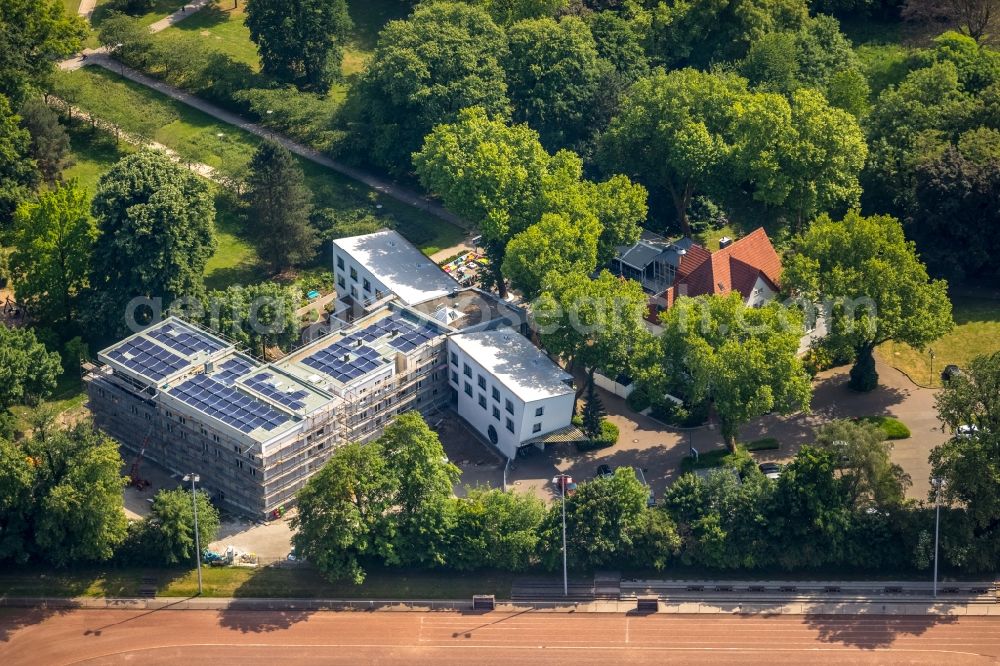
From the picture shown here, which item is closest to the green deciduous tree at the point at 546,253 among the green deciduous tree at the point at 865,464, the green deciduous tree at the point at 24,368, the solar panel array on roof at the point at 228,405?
the solar panel array on roof at the point at 228,405

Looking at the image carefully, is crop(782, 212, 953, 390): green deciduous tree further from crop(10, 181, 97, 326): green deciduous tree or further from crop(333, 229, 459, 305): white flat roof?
crop(10, 181, 97, 326): green deciduous tree

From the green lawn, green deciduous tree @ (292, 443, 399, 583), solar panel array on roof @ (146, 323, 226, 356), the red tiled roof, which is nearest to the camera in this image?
green deciduous tree @ (292, 443, 399, 583)

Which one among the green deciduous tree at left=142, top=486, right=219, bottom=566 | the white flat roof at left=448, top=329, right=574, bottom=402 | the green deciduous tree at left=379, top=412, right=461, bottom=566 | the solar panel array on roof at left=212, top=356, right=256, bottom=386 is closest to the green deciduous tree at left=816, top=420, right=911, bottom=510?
the white flat roof at left=448, top=329, right=574, bottom=402

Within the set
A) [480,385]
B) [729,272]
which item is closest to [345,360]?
[480,385]

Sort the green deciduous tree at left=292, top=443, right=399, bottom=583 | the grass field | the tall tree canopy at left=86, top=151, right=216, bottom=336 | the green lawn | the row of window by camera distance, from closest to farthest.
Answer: the green deciduous tree at left=292, top=443, right=399, bottom=583
the green lawn
the row of window
the tall tree canopy at left=86, top=151, right=216, bottom=336
the grass field

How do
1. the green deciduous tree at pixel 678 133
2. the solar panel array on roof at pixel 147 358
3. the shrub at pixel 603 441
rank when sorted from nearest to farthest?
the solar panel array on roof at pixel 147 358
the shrub at pixel 603 441
the green deciduous tree at pixel 678 133

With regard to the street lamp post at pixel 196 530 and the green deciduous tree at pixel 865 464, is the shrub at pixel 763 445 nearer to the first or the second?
the green deciduous tree at pixel 865 464

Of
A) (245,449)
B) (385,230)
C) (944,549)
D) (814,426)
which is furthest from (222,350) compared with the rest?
(944,549)
